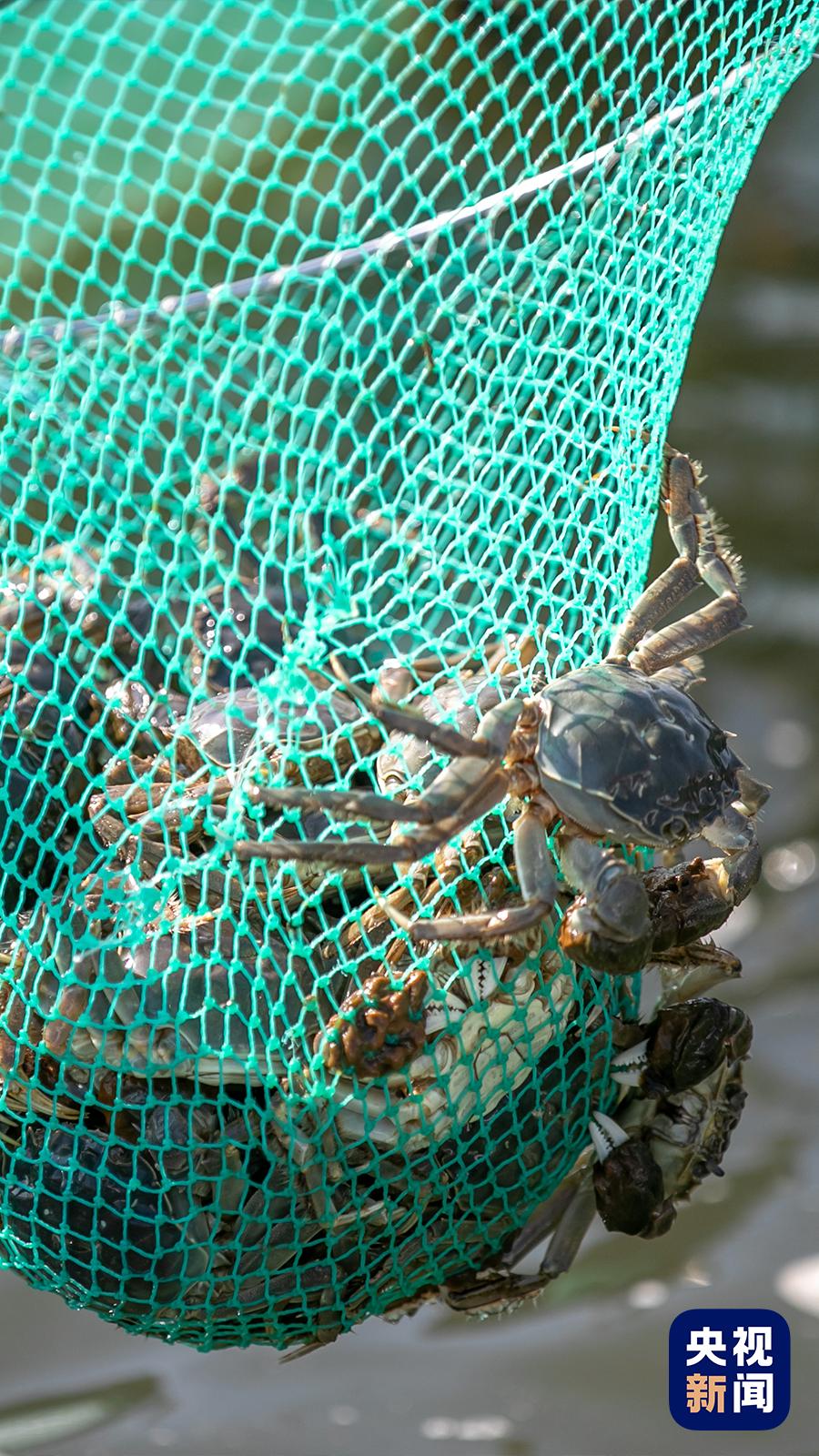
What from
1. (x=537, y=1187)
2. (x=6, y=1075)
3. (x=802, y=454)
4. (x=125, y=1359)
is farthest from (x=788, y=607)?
(x=6, y=1075)

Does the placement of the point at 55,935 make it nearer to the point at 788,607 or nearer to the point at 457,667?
the point at 457,667

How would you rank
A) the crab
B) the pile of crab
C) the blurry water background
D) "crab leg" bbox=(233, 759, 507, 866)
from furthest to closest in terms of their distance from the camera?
1. the blurry water background
2. the crab
3. the pile of crab
4. "crab leg" bbox=(233, 759, 507, 866)

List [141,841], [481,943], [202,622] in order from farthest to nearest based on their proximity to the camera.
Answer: [202,622] → [141,841] → [481,943]

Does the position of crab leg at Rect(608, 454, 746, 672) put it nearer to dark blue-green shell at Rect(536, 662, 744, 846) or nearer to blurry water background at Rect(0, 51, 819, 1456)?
dark blue-green shell at Rect(536, 662, 744, 846)

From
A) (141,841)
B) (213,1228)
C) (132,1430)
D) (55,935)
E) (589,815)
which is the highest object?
(589,815)

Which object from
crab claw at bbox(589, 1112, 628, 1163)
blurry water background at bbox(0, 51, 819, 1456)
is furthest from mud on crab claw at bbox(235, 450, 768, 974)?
blurry water background at bbox(0, 51, 819, 1456)

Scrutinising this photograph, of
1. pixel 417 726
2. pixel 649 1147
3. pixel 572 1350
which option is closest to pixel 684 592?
pixel 417 726

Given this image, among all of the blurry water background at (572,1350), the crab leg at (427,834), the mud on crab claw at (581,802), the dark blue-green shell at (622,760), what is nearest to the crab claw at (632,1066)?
the mud on crab claw at (581,802)
